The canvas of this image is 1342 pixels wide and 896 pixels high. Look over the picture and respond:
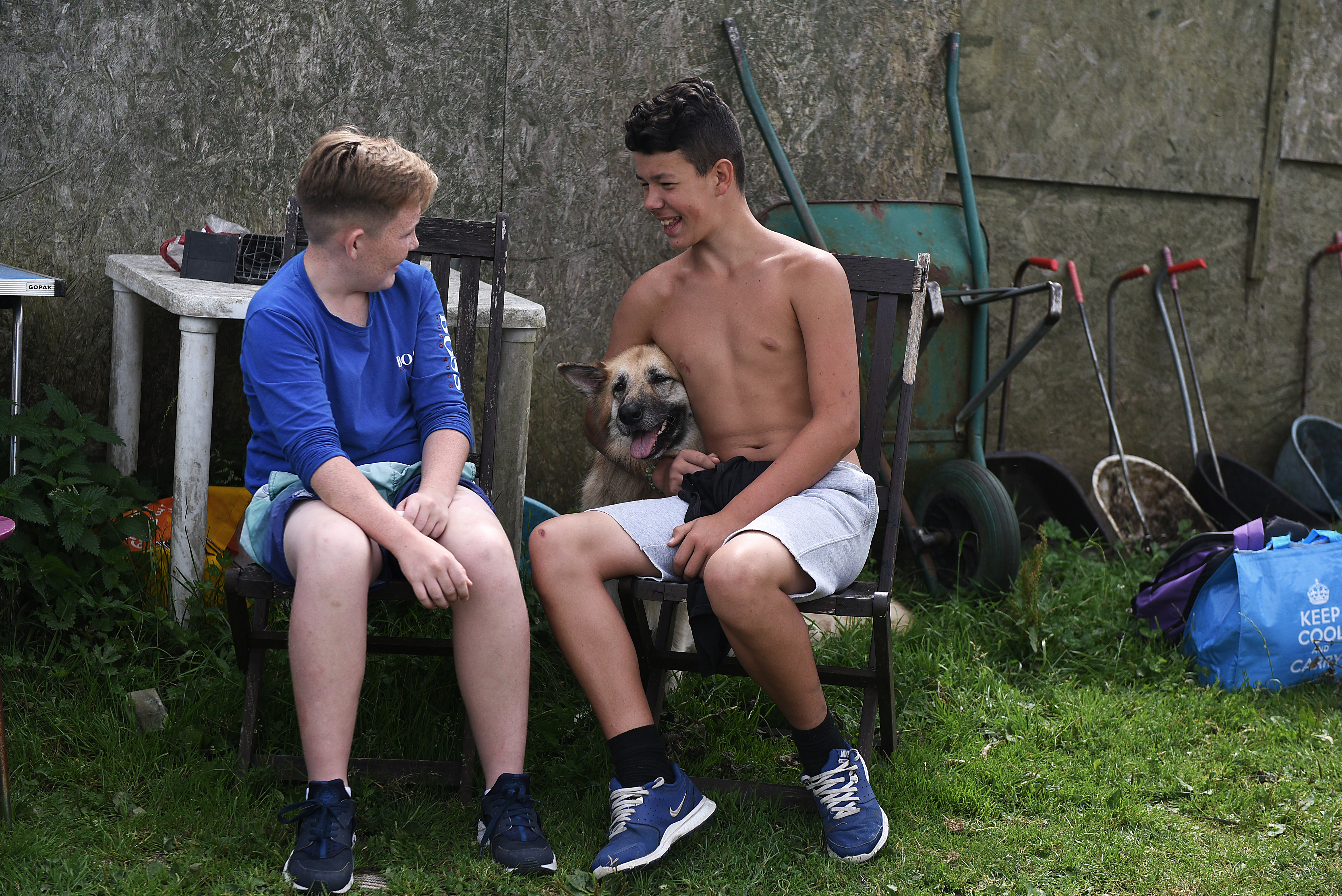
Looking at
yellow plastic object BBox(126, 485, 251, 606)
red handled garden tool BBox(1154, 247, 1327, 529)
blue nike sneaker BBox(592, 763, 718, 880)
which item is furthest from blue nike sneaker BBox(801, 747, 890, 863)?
red handled garden tool BBox(1154, 247, 1327, 529)

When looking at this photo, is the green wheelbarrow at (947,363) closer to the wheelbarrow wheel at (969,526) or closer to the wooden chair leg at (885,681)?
the wheelbarrow wheel at (969,526)

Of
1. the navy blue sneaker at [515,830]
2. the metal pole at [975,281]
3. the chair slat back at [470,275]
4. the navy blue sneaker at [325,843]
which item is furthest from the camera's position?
the metal pole at [975,281]

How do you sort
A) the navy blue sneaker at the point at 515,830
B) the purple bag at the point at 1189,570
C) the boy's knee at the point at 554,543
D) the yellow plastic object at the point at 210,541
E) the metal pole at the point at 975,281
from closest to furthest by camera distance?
the navy blue sneaker at the point at 515,830 → the boy's knee at the point at 554,543 → the yellow plastic object at the point at 210,541 → the purple bag at the point at 1189,570 → the metal pole at the point at 975,281

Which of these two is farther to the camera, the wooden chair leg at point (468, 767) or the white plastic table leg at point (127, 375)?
the white plastic table leg at point (127, 375)

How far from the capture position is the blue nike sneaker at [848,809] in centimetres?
205

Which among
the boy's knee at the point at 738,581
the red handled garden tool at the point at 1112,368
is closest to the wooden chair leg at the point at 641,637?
the boy's knee at the point at 738,581

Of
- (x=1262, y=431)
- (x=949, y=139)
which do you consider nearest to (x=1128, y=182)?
(x=949, y=139)

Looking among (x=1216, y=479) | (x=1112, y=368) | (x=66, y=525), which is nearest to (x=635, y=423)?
(x=66, y=525)

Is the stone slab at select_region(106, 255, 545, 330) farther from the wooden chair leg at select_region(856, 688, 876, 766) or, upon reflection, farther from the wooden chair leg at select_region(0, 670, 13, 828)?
the wooden chair leg at select_region(856, 688, 876, 766)

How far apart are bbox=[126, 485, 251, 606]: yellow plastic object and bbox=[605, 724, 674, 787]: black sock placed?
1.21 meters

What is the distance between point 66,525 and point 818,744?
1.87m

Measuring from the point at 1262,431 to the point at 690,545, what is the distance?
4.14 meters

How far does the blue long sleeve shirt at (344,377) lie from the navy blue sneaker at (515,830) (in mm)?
688

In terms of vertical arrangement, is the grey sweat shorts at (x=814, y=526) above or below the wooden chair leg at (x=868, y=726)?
above
